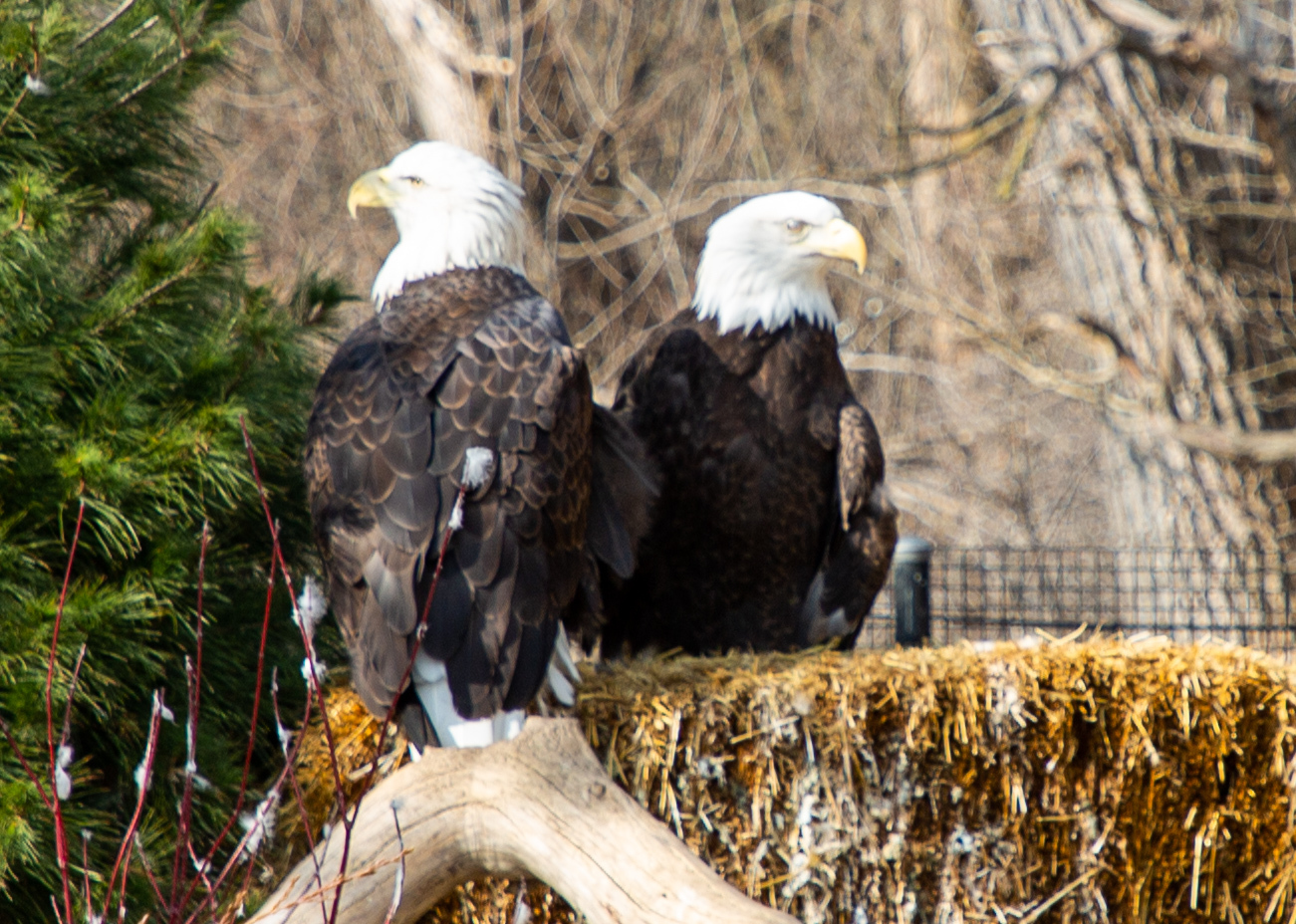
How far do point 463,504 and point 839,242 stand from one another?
4.37 ft

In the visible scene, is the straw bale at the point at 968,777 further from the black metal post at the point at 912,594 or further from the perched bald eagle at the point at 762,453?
the black metal post at the point at 912,594

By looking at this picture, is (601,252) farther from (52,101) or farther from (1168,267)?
(52,101)

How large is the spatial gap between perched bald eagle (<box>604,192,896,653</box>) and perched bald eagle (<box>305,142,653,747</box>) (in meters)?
0.45

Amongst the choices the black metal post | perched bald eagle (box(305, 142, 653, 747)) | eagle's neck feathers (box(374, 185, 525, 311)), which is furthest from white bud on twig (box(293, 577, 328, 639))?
the black metal post

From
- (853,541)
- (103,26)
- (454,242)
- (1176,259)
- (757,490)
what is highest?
(103,26)

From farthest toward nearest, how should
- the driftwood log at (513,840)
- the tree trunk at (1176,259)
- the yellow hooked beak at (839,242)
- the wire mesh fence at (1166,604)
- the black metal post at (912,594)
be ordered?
1. the tree trunk at (1176,259)
2. the wire mesh fence at (1166,604)
3. the black metal post at (912,594)
4. the yellow hooked beak at (839,242)
5. the driftwood log at (513,840)

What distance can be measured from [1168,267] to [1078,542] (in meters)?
3.54

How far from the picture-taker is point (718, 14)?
29.3ft

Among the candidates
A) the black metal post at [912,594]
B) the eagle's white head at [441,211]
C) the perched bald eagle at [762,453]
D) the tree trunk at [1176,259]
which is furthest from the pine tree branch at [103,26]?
the tree trunk at [1176,259]

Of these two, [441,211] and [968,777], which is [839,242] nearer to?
[441,211]

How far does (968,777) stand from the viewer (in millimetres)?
2688

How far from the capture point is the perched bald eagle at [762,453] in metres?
3.32

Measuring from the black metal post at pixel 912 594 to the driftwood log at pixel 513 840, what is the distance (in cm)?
168

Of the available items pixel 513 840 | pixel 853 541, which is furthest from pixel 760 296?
pixel 513 840
